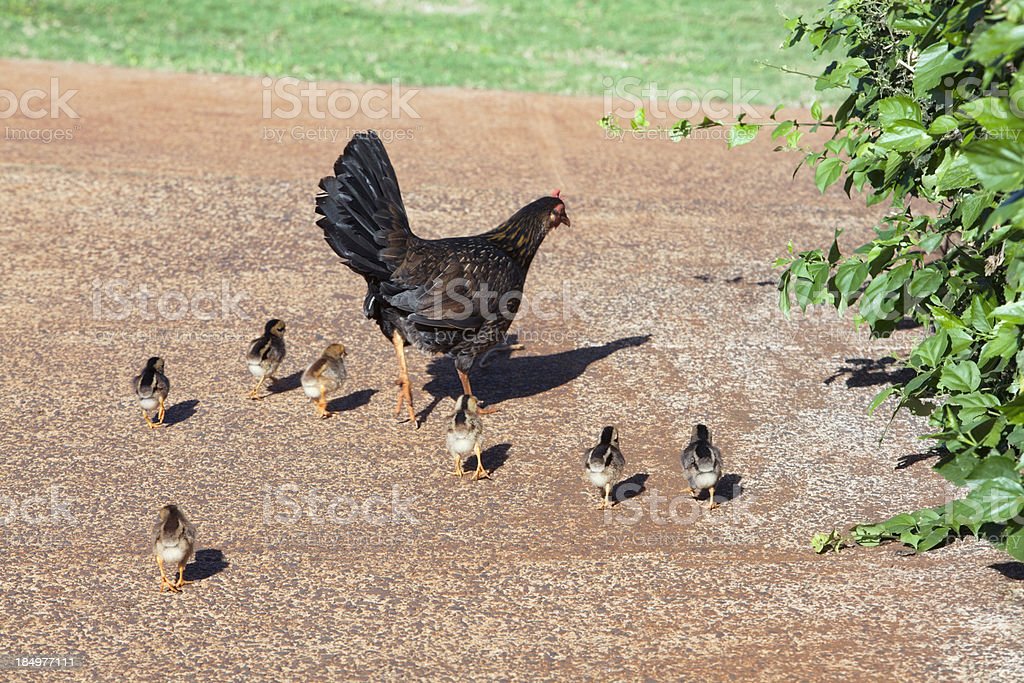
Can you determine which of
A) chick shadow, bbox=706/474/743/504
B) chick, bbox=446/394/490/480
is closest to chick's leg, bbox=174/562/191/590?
chick, bbox=446/394/490/480

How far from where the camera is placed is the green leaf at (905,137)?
579 centimetres

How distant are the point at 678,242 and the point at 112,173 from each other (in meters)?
6.50

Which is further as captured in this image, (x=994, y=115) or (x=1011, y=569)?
(x=1011, y=569)

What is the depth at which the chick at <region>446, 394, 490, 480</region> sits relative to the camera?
7977 millimetres

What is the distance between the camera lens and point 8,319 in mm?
10398

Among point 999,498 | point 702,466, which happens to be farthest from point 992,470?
point 702,466

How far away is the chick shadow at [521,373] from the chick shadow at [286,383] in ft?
3.40

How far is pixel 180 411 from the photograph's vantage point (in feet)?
29.6

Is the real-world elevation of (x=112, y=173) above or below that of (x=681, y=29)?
below

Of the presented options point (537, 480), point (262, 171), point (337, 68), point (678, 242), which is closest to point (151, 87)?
point (337, 68)

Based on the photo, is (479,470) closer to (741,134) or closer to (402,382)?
(402,382)

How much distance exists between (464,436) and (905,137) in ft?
11.5

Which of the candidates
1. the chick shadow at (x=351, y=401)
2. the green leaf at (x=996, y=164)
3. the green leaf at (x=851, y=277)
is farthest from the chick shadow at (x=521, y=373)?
the green leaf at (x=996, y=164)

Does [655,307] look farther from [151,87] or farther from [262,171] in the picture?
[151,87]
